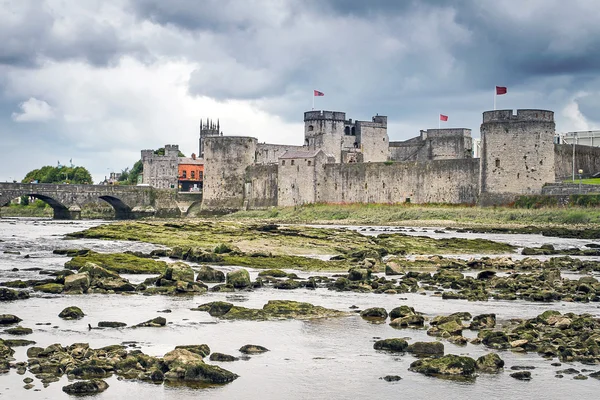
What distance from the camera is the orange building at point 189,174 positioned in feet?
338

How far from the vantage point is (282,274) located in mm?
26062

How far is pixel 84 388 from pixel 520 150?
4869 centimetres

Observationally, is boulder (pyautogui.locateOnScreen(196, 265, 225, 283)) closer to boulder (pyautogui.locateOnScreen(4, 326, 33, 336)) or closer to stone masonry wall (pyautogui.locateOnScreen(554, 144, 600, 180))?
boulder (pyautogui.locateOnScreen(4, 326, 33, 336))

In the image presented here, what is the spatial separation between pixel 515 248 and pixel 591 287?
1380cm

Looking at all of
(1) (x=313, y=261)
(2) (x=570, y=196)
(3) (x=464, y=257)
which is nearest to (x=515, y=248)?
(3) (x=464, y=257)

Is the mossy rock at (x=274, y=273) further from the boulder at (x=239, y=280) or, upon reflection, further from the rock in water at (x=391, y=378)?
the rock in water at (x=391, y=378)

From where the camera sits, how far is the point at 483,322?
17250 millimetres

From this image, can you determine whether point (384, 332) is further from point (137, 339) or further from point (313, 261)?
point (313, 261)

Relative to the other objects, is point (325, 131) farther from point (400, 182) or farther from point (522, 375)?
point (522, 375)

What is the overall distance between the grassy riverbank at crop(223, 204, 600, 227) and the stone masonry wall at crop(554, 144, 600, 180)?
26.6 feet

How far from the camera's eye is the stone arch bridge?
69.9 metres

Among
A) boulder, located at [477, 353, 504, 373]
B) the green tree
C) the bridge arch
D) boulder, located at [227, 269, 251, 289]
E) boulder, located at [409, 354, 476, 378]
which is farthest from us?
the green tree

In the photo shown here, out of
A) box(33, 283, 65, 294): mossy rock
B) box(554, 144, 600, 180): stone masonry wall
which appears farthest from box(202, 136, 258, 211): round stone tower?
box(33, 283, 65, 294): mossy rock

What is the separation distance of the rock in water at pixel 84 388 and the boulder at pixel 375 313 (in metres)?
7.12
